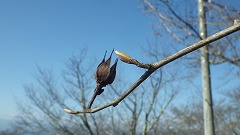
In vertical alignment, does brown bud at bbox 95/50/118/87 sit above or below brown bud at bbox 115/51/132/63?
below

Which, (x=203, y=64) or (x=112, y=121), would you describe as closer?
(x=203, y=64)

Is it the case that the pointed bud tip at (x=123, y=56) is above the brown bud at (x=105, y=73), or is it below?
above

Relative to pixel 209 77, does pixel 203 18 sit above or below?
above

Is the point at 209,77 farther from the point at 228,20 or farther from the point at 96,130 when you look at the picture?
the point at 96,130

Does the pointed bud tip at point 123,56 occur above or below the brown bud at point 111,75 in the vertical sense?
above

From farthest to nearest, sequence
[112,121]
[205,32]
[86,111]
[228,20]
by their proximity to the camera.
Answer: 1. [112,121]
2. [205,32]
3. [228,20]
4. [86,111]

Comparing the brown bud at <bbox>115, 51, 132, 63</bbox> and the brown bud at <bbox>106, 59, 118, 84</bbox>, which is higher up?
the brown bud at <bbox>115, 51, 132, 63</bbox>

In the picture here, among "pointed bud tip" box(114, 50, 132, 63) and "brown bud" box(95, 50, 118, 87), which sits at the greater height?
"pointed bud tip" box(114, 50, 132, 63)

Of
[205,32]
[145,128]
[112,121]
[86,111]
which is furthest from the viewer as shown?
[112,121]

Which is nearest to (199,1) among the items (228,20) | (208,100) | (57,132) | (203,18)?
(203,18)

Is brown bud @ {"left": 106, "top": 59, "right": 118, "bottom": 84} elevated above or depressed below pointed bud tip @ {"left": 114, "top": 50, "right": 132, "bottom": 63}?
below

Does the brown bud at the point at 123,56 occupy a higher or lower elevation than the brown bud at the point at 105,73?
higher
